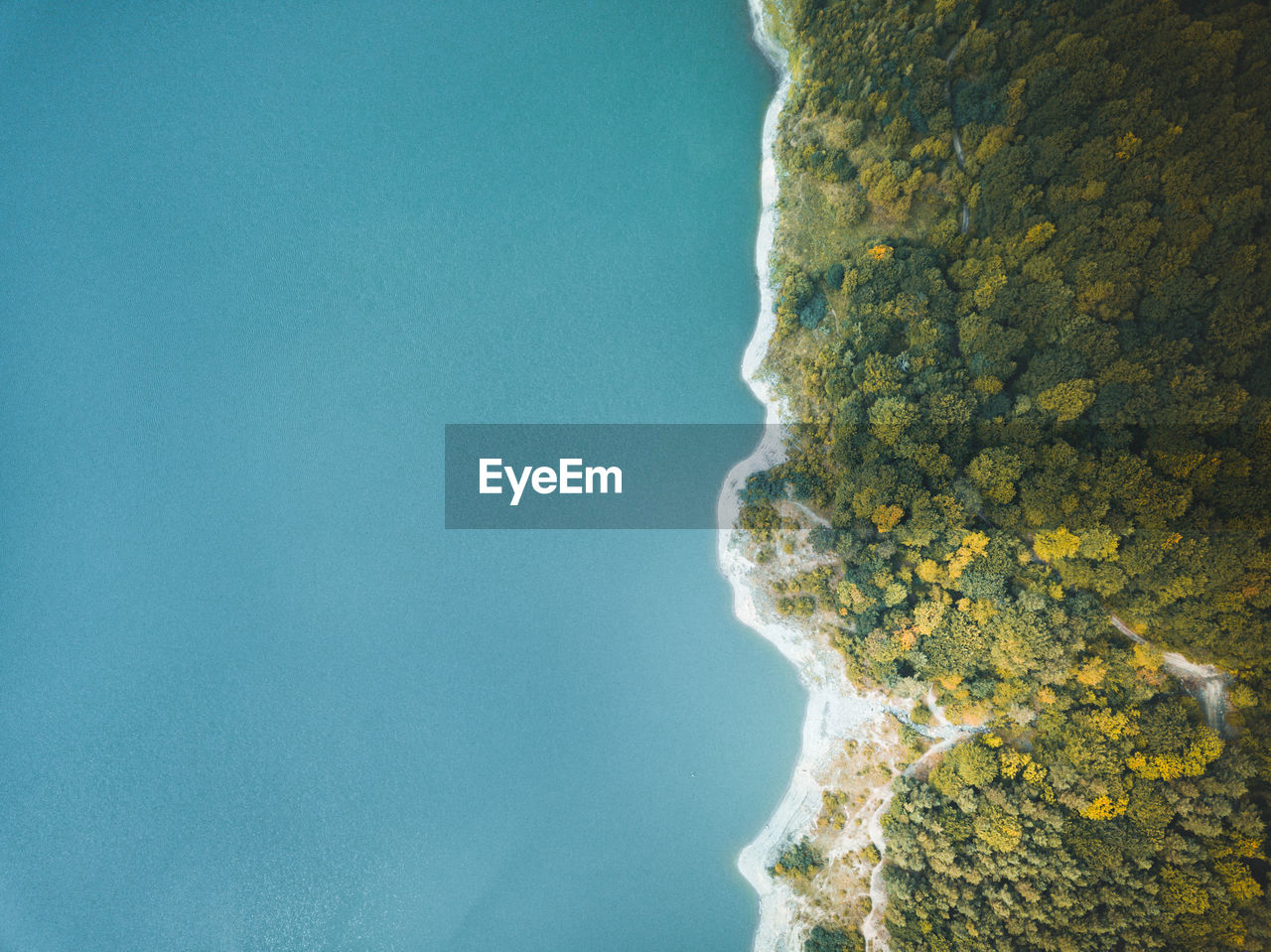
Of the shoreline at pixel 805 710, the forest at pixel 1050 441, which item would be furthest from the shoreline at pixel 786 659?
the forest at pixel 1050 441

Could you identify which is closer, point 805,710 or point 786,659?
point 805,710

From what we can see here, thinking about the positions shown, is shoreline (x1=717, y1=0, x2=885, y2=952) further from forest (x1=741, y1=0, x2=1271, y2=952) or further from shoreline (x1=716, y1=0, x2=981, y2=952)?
forest (x1=741, y1=0, x2=1271, y2=952)

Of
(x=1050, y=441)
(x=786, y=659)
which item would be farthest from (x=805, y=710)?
(x=1050, y=441)

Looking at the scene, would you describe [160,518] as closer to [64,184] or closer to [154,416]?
[154,416]

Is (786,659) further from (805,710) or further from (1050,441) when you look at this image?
(1050,441)

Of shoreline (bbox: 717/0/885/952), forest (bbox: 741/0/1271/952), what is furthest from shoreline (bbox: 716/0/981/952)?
forest (bbox: 741/0/1271/952)

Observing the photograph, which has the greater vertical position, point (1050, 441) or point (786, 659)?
point (1050, 441)

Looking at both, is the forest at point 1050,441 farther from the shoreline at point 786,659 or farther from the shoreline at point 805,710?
the shoreline at point 786,659

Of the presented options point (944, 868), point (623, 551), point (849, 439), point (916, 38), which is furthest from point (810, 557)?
point (916, 38)

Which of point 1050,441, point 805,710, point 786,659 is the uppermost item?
point 1050,441
